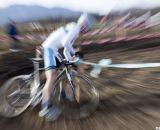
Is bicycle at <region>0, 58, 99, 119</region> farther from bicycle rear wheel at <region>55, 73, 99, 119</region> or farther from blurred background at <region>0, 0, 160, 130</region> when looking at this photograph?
blurred background at <region>0, 0, 160, 130</region>

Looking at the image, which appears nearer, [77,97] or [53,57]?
[53,57]

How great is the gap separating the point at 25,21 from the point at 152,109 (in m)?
2.43

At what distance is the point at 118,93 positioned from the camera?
214 inches

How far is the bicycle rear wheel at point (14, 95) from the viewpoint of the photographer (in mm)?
4473

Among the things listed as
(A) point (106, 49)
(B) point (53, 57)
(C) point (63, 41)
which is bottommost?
(A) point (106, 49)

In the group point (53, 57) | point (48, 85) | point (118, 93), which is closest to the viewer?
point (48, 85)

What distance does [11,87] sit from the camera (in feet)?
14.7

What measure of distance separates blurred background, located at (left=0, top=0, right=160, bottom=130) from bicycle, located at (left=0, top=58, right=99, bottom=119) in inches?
4.6

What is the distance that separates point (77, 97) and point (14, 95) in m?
0.70

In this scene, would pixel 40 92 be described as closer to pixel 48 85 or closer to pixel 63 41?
pixel 48 85

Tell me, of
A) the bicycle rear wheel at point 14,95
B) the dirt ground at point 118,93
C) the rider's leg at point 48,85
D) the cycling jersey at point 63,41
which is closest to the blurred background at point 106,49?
the dirt ground at point 118,93

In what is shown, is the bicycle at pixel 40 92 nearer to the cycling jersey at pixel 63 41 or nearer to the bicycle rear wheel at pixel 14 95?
the bicycle rear wheel at pixel 14 95

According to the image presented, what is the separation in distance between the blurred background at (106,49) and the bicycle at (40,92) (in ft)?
0.38

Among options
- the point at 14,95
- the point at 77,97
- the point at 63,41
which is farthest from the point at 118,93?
the point at 14,95
